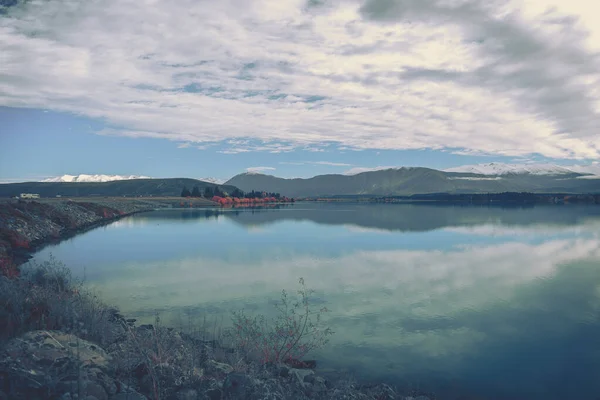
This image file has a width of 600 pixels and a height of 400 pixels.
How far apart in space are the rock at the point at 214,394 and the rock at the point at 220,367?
186 centimetres

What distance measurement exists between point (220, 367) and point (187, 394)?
2.33 m

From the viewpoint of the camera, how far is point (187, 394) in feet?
30.6

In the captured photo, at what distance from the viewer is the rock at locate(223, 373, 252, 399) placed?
921 centimetres

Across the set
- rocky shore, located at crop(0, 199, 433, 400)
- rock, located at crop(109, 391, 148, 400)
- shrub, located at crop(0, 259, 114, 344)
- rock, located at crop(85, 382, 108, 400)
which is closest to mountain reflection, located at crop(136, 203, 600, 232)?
rocky shore, located at crop(0, 199, 433, 400)

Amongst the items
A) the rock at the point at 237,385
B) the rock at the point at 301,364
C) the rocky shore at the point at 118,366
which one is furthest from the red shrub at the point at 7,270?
the rock at the point at 237,385

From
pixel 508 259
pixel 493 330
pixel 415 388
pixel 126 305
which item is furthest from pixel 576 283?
pixel 126 305

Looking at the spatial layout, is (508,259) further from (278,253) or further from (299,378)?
(299,378)

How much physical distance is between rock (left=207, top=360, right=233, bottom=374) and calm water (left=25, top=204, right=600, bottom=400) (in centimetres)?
406

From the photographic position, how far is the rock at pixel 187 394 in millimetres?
9273

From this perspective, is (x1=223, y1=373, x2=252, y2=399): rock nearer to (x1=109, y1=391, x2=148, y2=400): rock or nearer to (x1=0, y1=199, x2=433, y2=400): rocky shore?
(x1=0, y1=199, x2=433, y2=400): rocky shore

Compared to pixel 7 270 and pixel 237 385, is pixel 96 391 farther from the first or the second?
pixel 7 270

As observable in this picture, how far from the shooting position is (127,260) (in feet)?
122

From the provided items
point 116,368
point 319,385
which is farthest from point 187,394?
point 319,385

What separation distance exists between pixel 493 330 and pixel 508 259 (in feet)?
74.7
